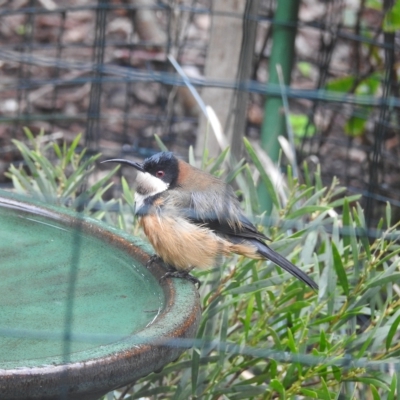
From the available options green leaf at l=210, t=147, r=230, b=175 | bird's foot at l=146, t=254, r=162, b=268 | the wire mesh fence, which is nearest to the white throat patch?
green leaf at l=210, t=147, r=230, b=175

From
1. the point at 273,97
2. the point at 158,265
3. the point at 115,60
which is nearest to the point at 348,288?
the point at 158,265

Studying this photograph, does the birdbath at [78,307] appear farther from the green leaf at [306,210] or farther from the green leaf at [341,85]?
the green leaf at [341,85]

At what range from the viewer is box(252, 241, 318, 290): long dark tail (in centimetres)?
258

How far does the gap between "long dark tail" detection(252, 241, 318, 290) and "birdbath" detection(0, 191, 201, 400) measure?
14.8 inches

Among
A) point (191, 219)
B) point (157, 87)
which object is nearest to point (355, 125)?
point (157, 87)

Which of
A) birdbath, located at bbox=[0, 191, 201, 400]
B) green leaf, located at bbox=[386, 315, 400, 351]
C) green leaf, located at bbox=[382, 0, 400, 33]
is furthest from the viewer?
green leaf, located at bbox=[382, 0, 400, 33]

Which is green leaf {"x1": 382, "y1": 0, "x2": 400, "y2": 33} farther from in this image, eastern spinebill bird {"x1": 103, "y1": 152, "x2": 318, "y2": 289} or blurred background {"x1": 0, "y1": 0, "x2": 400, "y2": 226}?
eastern spinebill bird {"x1": 103, "y1": 152, "x2": 318, "y2": 289}

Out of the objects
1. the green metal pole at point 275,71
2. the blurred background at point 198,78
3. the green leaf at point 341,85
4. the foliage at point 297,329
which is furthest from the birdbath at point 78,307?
the green leaf at point 341,85

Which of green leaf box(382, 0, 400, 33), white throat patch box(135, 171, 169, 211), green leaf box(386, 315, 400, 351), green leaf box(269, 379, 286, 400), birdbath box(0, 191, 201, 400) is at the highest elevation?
green leaf box(382, 0, 400, 33)

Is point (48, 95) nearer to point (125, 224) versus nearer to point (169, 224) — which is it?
point (125, 224)

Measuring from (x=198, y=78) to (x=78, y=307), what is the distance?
2649 millimetres

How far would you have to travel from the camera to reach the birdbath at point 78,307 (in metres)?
1.64

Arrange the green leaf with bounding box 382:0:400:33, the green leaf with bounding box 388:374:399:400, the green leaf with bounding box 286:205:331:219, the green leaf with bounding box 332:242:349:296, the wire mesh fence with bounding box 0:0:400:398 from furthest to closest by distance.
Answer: the wire mesh fence with bounding box 0:0:400:398 < the green leaf with bounding box 382:0:400:33 < the green leaf with bounding box 286:205:331:219 < the green leaf with bounding box 332:242:349:296 < the green leaf with bounding box 388:374:399:400

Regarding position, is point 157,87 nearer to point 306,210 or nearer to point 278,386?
point 306,210
